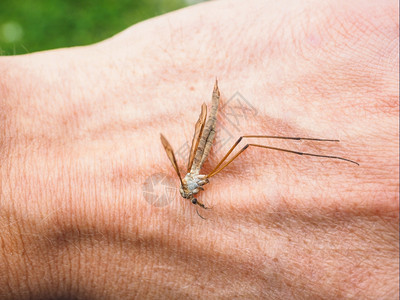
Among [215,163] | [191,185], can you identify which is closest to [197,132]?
[215,163]

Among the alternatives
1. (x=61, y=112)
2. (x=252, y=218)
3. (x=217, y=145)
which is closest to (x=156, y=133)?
(x=217, y=145)

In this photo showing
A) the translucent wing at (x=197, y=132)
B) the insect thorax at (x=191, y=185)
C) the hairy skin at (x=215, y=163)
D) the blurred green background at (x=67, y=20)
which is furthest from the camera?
the blurred green background at (x=67, y=20)

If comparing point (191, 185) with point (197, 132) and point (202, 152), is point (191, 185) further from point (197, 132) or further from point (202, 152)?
point (197, 132)

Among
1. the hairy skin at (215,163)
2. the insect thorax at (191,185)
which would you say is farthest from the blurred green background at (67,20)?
the insect thorax at (191,185)

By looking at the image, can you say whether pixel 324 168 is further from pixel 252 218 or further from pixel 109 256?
pixel 109 256

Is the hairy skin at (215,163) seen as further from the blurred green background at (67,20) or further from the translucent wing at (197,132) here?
the blurred green background at (67,20)

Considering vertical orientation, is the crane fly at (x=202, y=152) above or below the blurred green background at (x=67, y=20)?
below
